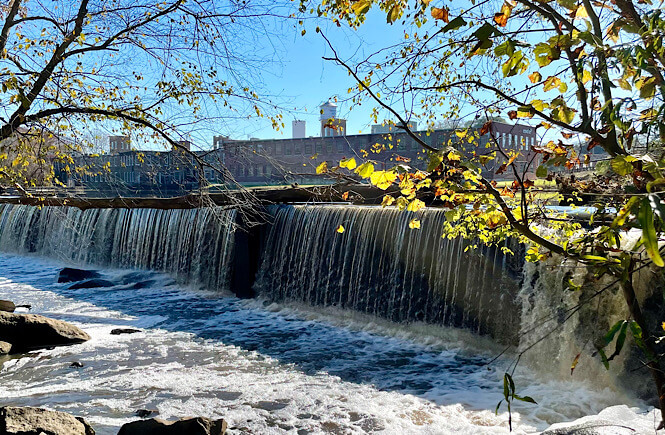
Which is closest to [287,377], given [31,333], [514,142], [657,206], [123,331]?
[123,331]

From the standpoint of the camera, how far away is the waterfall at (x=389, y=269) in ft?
28.4

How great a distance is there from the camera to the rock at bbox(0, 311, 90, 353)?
28.2 ft

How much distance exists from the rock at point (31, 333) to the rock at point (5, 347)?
8cm

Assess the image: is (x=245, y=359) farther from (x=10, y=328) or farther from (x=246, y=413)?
(x=10, y=328)

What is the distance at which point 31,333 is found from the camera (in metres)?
8.75

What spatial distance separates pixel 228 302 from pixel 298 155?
3609cm

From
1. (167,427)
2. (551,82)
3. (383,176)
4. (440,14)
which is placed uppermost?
(440,14)

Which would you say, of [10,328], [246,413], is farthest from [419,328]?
[10,328]

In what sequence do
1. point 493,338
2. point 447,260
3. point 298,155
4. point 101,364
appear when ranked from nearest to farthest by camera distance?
1. point 101,364
2. point 493,338
3. point 447,260
4. point 298,155

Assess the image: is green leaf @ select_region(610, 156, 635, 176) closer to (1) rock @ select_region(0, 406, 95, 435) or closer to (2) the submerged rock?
(2) the submerged rock

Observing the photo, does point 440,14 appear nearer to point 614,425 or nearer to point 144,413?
point 614,425

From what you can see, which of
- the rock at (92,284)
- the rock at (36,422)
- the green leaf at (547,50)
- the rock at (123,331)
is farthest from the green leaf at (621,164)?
the rock at (92,284)

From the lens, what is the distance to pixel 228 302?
1256cm

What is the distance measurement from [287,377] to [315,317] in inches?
136
